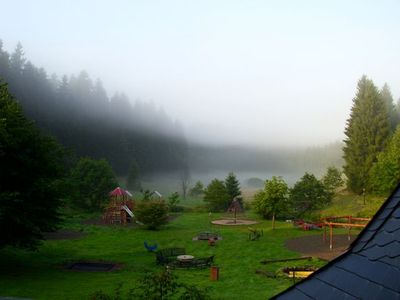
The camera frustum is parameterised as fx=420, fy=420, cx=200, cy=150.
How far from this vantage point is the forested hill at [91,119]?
3403 inches

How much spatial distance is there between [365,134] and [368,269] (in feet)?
217

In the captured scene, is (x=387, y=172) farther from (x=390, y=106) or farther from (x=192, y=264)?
(x=192, y=264)

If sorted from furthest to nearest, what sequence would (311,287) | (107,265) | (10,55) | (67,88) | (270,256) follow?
(67,88) < (10,55) < (270,256) < (107,265) < (311,287)

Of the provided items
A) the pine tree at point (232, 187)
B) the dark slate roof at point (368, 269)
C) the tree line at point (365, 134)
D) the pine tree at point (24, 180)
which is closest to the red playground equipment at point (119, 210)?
the pine tree at point (232, 187)

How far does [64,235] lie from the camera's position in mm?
38562

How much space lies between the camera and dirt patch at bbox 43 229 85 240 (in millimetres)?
36644

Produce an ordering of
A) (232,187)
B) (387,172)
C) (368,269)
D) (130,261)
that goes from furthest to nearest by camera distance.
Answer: (232,187)
(387,172)
(130,261)
(368,269)

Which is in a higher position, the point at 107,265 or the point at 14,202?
the point at 14,202

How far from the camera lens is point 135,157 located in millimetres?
100250

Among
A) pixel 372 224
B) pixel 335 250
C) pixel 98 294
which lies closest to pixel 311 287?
pixel 372 224

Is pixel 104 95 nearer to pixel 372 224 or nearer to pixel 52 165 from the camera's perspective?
pixel 52 165

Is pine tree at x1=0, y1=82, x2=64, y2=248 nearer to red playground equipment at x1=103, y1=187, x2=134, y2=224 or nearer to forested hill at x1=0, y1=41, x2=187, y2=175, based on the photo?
red playground equipment at x1=103, y1=187, x2=134, y2=224

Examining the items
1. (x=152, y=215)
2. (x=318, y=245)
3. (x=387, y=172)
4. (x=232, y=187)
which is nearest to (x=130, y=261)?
(x=318, y=245)

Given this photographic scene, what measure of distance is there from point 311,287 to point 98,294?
936 centimetres
